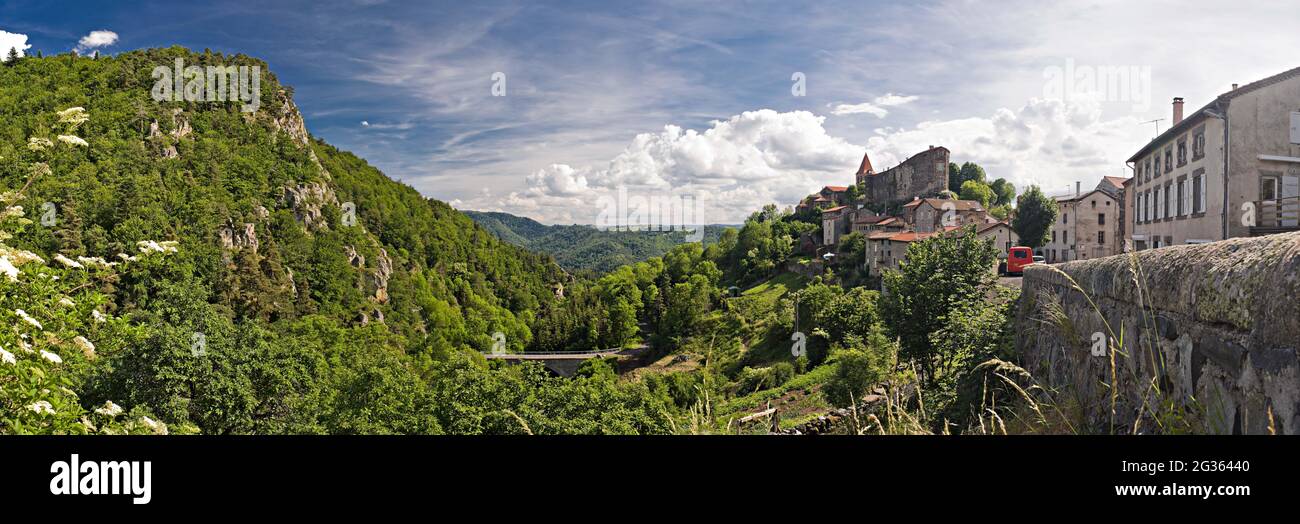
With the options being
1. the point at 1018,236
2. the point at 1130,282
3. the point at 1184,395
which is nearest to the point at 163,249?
the point at 1184,395

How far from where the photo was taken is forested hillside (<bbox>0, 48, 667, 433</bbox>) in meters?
4.84

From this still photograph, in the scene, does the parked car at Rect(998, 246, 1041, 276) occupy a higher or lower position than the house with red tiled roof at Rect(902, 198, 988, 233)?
lower

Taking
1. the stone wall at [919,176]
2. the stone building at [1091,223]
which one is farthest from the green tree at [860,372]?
the stone wall at [919,176]

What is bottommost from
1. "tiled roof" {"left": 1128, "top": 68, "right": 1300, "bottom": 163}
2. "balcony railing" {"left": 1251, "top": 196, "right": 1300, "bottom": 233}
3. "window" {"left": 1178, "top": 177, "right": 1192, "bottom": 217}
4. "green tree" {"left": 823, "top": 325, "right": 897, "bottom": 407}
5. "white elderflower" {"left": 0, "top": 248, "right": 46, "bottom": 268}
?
"green tree" {"left": 823, "top": 325, "right": 897, "bottom": 407}

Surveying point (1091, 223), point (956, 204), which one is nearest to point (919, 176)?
point (956, 204)

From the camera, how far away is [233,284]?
6328cm

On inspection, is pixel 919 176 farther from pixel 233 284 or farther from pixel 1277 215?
pixel 233 284

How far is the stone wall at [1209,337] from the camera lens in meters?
3.56

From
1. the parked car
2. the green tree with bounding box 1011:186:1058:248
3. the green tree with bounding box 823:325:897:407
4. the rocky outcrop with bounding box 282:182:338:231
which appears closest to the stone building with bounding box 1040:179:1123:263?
the green tree with bounding box 1011:186:1058:248

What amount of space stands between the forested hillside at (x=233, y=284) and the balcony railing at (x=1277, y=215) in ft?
60.0

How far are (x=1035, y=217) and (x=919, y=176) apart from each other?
111ft

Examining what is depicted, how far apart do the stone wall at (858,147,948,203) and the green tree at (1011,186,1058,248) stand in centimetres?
3048

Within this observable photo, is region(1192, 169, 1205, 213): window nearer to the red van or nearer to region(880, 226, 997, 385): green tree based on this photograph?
region(880, 226, 997, 385): green tree
